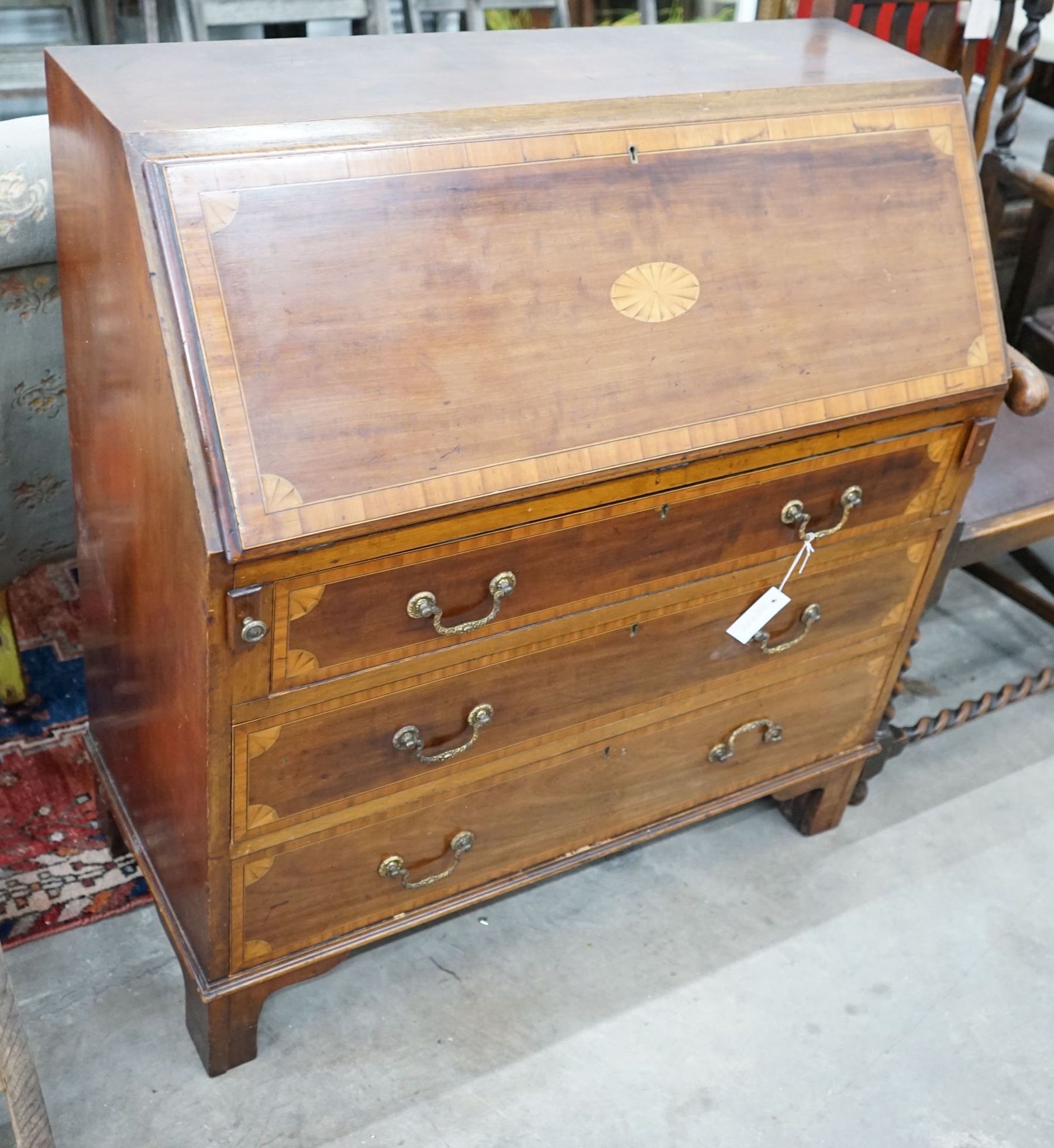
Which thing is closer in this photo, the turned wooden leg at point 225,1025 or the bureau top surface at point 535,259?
the bureau top surface at point 535,259

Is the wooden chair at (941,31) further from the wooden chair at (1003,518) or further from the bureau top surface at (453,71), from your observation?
the wooden chair at (1003,518)

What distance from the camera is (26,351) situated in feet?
5.97

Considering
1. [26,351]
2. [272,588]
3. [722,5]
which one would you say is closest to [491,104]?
[272,588]

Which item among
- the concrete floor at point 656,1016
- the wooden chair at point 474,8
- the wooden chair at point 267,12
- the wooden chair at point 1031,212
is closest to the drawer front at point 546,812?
the concrete floor at point 656,1016

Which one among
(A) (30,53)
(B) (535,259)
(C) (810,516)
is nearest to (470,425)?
(B) (535,259)

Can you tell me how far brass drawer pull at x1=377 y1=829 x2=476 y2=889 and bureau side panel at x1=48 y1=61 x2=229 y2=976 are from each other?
23 cm

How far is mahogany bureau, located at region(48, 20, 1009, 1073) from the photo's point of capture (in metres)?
1.22

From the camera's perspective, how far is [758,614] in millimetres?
1681

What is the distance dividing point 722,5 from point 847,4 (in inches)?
78.6

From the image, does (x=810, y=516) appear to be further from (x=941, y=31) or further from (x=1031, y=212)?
(x=1031, y=212)

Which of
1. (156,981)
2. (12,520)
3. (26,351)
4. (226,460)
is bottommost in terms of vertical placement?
(156,981)

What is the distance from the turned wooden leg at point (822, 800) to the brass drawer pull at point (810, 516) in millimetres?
603

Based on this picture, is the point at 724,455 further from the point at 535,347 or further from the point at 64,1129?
the point at 64,1129

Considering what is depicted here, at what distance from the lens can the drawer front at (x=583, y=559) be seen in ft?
4.29
